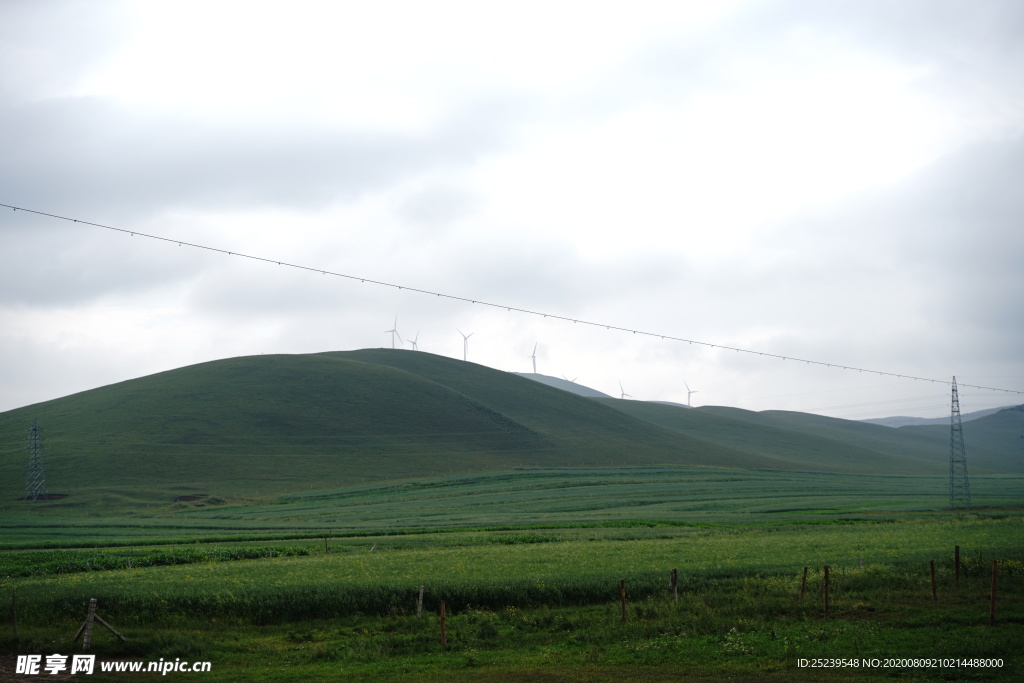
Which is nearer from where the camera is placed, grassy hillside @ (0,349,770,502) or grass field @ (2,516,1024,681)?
grass field @ (2,516,1024,681)

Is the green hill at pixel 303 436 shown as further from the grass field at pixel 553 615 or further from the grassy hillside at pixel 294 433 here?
the grass field at pixel 553 615

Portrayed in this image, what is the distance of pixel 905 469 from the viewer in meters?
186

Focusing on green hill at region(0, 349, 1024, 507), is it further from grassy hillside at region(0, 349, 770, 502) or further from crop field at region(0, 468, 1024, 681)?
crop field at region(0, 468, 1024, 681)

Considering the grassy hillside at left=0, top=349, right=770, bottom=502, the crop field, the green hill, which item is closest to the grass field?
the crop field

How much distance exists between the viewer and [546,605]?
2834cm

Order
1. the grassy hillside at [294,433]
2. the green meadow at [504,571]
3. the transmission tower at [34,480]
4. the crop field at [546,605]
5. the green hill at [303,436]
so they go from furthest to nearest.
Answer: the grassy hillside at [294,433] < the green hill at [303,436] < the transmission tower at [34,480] < the green meadow at [504,571] < the crop field at [546,605]

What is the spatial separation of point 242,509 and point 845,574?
79925 millimetres

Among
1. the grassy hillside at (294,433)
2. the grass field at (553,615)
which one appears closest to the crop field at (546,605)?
the grass field at (553,615)

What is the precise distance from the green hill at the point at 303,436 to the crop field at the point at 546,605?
71165 millimetres

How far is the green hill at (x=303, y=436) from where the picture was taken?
398ft

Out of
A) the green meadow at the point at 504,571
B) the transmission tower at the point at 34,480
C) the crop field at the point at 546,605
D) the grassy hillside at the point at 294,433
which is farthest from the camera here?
the grassy hillside at the point at 294,433

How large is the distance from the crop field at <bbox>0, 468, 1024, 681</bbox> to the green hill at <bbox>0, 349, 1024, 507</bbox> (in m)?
71.2

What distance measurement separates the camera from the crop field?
20.4 meters

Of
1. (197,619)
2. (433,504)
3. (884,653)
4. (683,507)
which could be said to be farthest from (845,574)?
(433,504)
